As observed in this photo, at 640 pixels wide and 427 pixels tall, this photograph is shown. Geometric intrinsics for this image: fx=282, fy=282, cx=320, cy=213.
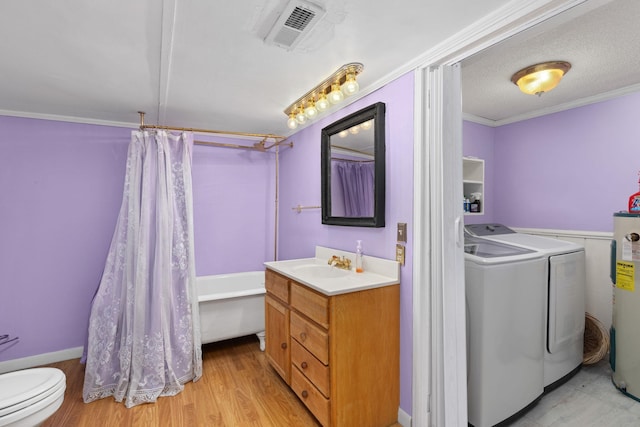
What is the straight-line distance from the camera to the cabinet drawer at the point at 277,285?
2.01 meters

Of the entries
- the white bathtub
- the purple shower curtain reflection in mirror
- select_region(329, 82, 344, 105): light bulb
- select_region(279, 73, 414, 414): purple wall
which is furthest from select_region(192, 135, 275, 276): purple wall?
select_region(329, 82, 344, 105): light bulb

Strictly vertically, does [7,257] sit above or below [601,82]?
below

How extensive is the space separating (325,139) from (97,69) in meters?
1.57

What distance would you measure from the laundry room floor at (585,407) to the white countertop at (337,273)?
3.97ft

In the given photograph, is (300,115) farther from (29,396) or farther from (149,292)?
(29,396)

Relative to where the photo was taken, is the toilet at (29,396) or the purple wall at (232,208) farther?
the purple wall at (232,208)

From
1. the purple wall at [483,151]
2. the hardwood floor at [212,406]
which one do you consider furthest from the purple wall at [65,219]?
the purple wall at [483,151]

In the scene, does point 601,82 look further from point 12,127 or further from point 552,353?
point 12,127

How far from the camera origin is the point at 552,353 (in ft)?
6.39

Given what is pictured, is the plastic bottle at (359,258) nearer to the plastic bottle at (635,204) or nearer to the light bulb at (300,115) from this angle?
the light bulb at (300,115)

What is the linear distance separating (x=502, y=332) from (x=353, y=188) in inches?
50.7

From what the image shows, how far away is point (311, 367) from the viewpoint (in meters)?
1.69

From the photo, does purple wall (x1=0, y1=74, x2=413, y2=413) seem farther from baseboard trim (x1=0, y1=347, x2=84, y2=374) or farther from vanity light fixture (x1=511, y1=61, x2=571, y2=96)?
vanity light fixture (x1=511, y1=61, x2=571, y2=96)

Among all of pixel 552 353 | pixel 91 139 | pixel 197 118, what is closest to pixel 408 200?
pixel 552 353
